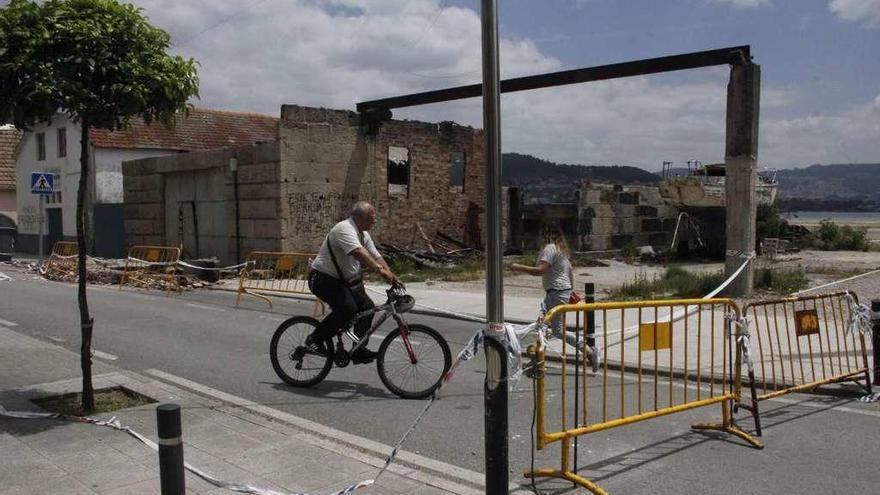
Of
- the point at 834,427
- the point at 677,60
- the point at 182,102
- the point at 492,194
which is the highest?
the point at 677,60

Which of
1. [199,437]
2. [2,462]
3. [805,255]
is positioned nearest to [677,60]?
[199,437]

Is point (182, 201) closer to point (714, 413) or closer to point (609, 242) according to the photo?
point (609, 242)

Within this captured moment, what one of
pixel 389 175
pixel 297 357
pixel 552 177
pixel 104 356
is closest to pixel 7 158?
pixel 389 175

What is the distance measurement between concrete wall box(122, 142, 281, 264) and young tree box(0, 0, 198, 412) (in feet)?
49.0

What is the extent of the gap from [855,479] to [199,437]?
4.67 metres

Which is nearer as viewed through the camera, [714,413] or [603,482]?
[603,482]

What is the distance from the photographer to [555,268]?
28.8 feet

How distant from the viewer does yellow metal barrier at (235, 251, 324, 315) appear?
1600 cm

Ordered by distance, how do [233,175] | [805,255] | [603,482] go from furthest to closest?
[805,255], [233,175], [603,482]

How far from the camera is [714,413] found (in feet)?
22.7

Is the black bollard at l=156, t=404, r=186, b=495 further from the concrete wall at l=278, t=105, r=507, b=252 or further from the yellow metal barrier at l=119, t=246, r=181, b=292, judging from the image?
the concrete wall at l=278, t=105, r=507, b=252

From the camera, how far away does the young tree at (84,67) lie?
20.1 ft

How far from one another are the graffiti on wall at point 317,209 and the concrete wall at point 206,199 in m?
0.60

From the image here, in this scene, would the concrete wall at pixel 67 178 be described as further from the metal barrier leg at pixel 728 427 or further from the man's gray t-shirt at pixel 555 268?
the metal barrier leg at pixel 728 427
